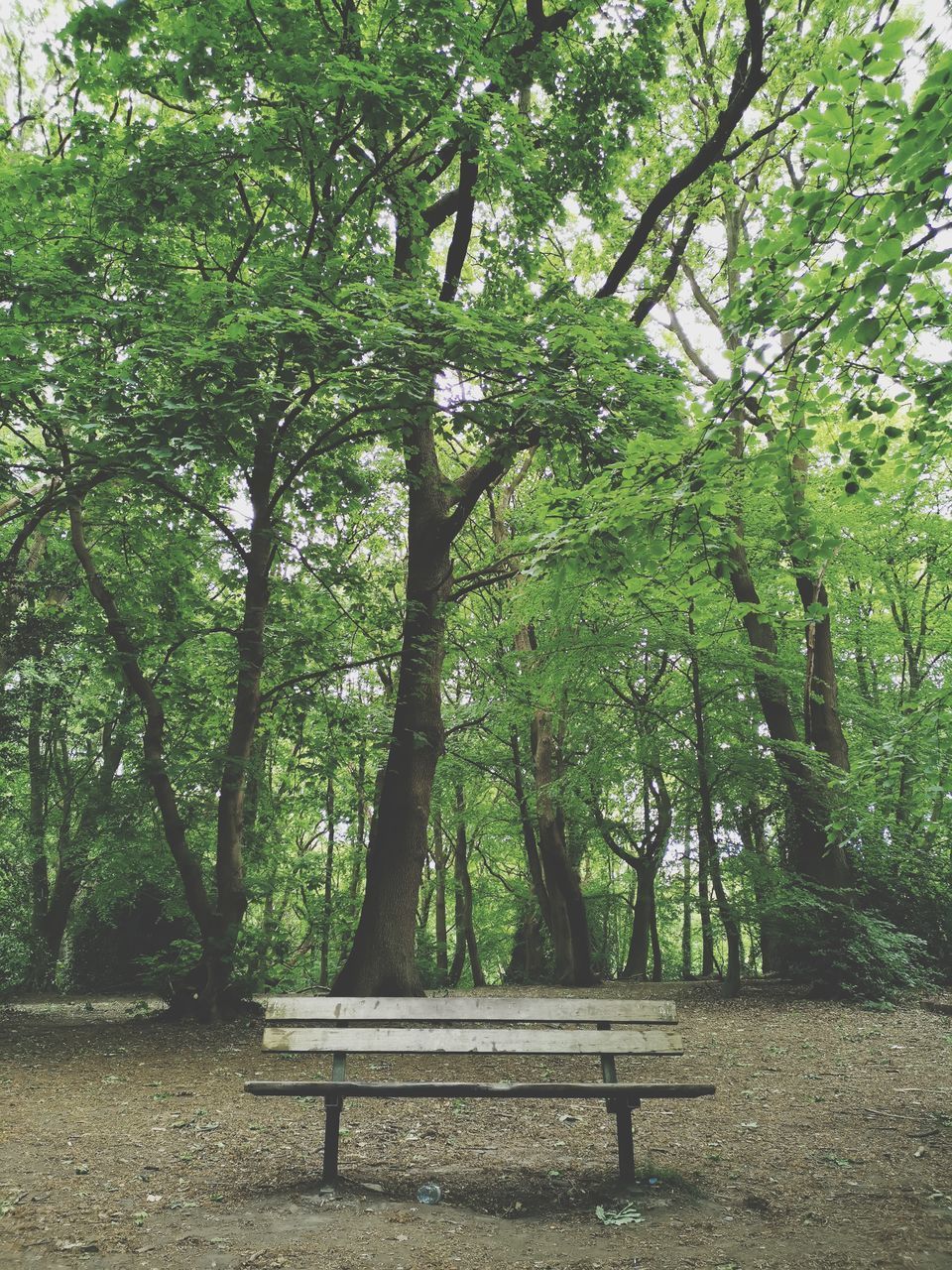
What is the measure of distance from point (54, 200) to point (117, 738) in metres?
8.98

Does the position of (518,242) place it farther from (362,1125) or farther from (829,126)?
(362,1125)

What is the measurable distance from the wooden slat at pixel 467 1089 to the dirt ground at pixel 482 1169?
48cm

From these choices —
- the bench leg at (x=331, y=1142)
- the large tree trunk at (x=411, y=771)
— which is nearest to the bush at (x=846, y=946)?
the large tree trunk at (x=411, y=771)

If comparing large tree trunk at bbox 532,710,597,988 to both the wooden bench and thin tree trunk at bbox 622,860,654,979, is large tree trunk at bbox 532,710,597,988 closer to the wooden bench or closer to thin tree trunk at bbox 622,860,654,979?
thin tree trunk at bbox 622,860,654,979

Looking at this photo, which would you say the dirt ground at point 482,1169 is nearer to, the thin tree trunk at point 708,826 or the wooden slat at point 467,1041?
the wooden slat at point 467,1041

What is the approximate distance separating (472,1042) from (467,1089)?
0.25m

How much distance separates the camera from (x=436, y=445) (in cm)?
1115

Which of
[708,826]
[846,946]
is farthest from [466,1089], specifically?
[846,946]

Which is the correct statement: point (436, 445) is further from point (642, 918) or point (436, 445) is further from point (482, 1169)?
point (642, 918)

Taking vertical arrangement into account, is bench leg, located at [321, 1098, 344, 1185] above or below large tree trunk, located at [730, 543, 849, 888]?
below

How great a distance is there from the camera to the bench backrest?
12.7 feet

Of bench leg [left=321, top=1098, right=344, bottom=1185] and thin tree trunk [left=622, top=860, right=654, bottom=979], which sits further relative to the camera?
thin tree trunk [left=622, top=860, right=654, bottom=979]

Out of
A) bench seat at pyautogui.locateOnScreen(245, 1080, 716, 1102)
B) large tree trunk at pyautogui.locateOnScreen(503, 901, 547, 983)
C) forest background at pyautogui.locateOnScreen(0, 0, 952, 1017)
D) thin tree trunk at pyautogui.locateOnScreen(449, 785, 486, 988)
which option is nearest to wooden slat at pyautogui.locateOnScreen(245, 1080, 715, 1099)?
bench seat at pyautogui.locateOnScreen(245, 1080, 716, 1102)

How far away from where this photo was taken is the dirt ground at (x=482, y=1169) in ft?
10.7
